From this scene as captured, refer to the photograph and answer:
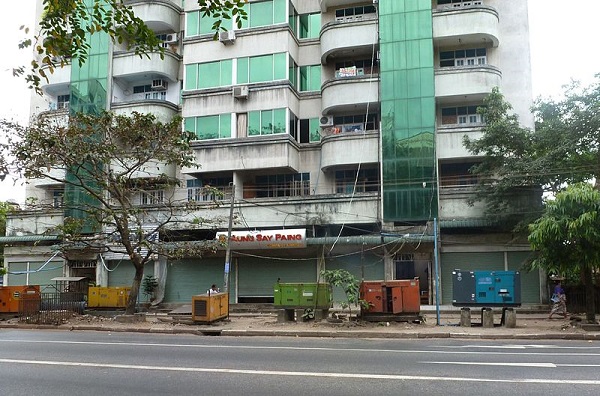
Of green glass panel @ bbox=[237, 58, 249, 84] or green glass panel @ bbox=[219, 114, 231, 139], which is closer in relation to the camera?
green glass panel @ bbox=[219, 114, 231, 139]

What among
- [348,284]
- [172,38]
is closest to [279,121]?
[172,38]

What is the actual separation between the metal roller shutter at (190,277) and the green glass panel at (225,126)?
6.95 m

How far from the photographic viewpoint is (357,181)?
90.6 ft

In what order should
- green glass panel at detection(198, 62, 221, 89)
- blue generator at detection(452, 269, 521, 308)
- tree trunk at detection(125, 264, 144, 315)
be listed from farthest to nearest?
green glass panel at detection(198, 62, 221, 89) < tree trunk at detection(125, 264, 144, 315) < blue generator at detection(452, 269, 521, 308)

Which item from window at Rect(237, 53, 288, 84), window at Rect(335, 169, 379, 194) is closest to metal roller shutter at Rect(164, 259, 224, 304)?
window at Rect(335, 169, 379, 194)

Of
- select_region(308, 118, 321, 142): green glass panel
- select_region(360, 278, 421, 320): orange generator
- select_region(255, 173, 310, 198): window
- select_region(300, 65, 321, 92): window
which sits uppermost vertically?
select_region(300, 65, 321, 92): window

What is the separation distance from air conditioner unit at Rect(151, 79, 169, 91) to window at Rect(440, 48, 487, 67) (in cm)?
1683

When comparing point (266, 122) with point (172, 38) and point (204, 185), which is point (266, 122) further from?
point (172, 38)

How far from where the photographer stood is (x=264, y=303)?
27.0 m

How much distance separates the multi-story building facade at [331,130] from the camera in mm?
25219

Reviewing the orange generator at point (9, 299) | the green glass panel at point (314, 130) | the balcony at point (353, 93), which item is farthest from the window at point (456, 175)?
the orange generator at point (9, 299)

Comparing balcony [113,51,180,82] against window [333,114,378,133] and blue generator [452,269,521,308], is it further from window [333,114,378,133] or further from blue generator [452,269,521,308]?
blue generator [452,269,521,308]

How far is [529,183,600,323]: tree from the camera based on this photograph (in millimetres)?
15914

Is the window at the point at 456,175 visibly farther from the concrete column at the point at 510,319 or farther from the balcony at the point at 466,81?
the concrete column at the point at 510,319
